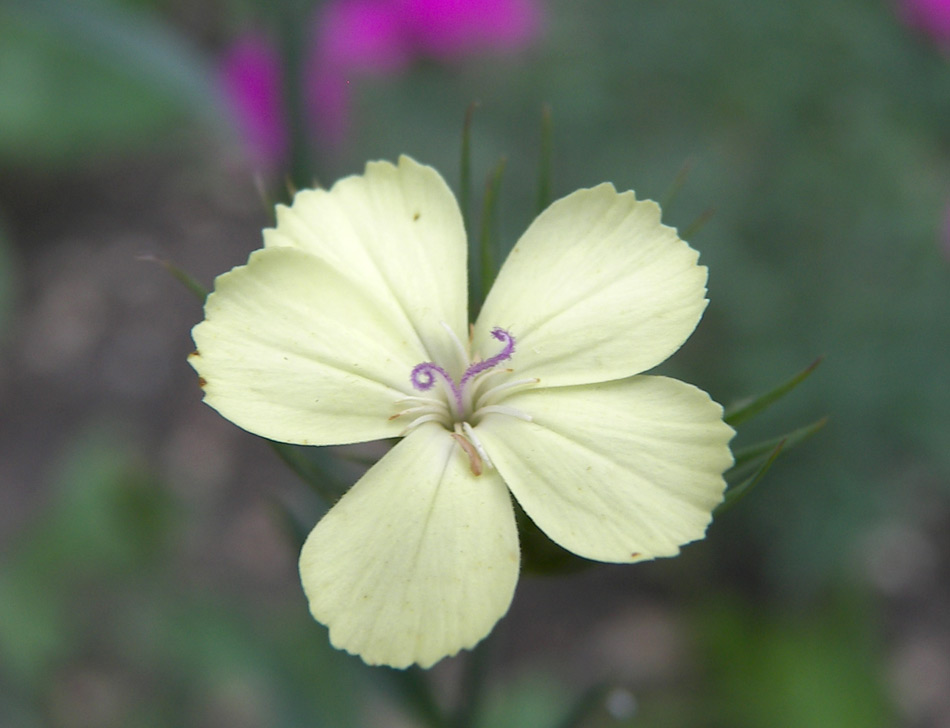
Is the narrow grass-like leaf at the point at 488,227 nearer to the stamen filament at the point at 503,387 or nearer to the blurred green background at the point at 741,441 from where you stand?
the stamen filament at the point at 503,387

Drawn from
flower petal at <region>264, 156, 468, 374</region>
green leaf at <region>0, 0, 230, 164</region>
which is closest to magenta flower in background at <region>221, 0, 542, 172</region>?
green leaf at <region>0, 0, 230, 164</region>

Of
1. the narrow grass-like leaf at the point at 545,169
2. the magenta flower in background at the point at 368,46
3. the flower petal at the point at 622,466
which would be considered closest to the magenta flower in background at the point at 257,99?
the magenta flower in background at the point at 368,46

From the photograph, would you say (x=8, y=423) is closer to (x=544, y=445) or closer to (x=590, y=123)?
(x=590, y=123)

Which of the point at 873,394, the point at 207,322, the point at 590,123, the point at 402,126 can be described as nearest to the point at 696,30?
the point at 590,123

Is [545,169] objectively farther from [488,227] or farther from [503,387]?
[503,387]

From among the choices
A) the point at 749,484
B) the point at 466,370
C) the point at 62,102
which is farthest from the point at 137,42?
the point at 62,102

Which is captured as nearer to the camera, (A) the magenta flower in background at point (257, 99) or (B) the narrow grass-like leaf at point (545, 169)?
(B) the narrow grass-like leaf at point (545, 169)

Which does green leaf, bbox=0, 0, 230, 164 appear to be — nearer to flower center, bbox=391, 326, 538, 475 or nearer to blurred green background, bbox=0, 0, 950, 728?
blurred green background, bbox=0, 0, 950, 728
